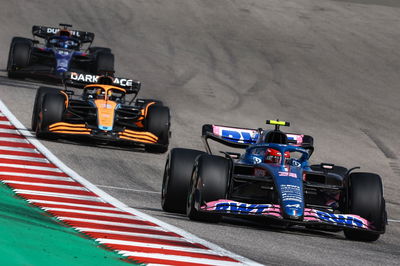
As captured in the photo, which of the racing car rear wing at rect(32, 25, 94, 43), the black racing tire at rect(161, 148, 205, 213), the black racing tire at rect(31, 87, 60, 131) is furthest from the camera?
the racing car rear wing at rect(32, 25, 94, 43)

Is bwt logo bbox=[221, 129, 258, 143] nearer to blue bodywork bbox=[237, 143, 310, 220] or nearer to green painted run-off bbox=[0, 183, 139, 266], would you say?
blue bodywork bbox=[237, 143, 310, 220]

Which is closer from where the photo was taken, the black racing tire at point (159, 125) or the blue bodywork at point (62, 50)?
the black racing tire at point (159, 125)

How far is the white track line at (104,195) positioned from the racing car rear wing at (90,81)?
4.66 ft

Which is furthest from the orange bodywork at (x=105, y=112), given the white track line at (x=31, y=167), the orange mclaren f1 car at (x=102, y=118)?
the white track line at (x=31, y=167)

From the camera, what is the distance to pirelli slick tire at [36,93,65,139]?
64.6 ft

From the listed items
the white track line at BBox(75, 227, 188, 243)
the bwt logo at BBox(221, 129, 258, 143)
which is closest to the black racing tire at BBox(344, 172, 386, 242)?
the bwt logo at BBox(221, 129, 258, 143)

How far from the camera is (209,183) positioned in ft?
40.4

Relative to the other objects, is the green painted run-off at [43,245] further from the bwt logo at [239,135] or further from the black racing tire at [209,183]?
the bwt logo at [239,135]

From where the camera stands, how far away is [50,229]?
983 cm

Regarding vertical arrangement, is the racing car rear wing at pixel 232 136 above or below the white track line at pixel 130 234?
above

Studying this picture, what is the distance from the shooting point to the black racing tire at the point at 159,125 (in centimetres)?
2042

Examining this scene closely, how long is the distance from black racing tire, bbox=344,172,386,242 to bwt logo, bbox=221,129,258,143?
89.3 inches

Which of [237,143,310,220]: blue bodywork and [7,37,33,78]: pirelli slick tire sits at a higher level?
[7,37,33,78]: pirelli slick tire

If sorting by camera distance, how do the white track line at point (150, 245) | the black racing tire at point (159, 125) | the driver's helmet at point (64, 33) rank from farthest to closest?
the driver's helmet at point (64, 33) < the black racing tire at point (159, 125) < the white track line at point (150, 245)
